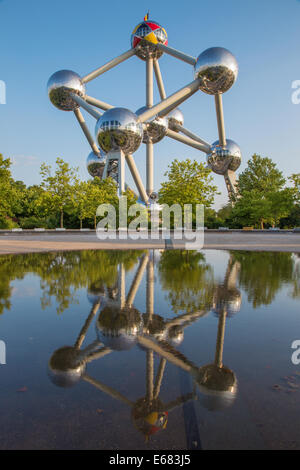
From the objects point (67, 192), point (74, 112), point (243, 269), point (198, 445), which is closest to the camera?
point (198, 445)

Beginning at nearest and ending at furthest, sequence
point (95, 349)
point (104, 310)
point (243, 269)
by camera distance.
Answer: point (95, 349) → point (104, 310) → point (243, 269)

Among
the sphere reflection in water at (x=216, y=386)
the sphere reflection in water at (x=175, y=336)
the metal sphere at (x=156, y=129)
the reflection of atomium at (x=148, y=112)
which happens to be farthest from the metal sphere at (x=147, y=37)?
the sphere reflection in water at (x=216, y=386)

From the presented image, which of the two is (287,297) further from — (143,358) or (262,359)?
(143,358)

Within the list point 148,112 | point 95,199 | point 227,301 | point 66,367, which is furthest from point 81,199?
point 66,367

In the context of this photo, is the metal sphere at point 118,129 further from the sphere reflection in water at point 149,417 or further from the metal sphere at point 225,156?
the sphere reflection in water at point 149,417

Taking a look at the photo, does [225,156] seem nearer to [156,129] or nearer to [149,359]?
[156,129]

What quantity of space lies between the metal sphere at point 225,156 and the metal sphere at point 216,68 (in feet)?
41.5

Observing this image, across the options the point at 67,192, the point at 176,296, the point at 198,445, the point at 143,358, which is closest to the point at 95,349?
the point at 143,358

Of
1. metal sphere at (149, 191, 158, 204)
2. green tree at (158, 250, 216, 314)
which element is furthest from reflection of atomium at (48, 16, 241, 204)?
green tree at (158, 250, 216, 314)

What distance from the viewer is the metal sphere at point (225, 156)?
147 ft

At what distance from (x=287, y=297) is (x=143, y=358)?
398 cm

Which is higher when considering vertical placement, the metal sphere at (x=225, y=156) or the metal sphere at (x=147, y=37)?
the metal sphere at (x=147, y=37)

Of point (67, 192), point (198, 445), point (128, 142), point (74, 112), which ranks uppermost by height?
point (74, 112)

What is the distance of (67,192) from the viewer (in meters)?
33.2
